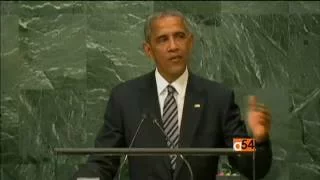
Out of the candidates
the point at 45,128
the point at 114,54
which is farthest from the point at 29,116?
the point at 114,54

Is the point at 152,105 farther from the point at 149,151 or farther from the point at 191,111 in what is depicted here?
the point at 149,151

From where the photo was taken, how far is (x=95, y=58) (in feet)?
16.7

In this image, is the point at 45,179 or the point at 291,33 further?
the point at 291,33

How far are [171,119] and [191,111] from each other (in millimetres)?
123

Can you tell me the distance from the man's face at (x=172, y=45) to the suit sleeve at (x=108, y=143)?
0.34 meters

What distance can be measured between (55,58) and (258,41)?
1689mm

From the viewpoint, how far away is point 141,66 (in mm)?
5074

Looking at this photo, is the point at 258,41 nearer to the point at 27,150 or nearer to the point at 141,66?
the point at 141,66

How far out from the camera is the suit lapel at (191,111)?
2.97 metres

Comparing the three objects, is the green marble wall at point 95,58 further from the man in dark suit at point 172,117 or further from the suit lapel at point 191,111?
the suit lapel at point 191,111

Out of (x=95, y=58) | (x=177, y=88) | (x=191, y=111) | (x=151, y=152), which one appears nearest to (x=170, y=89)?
(x=177, y=88)

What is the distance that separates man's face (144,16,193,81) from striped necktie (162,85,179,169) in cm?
11

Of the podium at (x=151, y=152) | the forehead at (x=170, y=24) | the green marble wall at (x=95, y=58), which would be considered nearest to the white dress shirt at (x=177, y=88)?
the forehead at (x=170, y=24)

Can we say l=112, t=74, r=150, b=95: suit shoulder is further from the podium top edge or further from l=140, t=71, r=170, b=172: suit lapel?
the podium top edge
